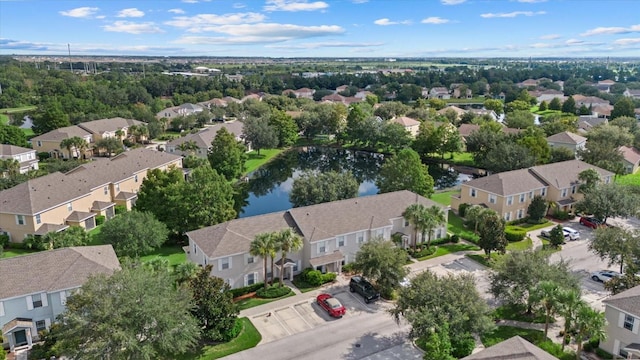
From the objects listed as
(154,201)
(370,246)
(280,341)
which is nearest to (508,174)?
(370,246)

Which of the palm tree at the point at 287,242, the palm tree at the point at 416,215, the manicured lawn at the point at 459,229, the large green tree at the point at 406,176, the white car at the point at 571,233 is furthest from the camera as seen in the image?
the large green tree at the point at 406,176

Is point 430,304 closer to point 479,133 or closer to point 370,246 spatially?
point 370,246

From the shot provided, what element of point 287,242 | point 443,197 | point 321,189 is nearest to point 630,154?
point 443,197

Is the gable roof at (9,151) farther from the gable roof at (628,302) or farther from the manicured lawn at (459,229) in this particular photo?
the gable roof at (628,302)

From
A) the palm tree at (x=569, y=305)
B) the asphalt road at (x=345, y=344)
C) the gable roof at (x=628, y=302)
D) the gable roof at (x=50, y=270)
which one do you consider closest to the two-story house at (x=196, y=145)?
the gable roof at (x=50, y=270)

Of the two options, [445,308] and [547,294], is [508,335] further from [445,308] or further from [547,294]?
[445,308]

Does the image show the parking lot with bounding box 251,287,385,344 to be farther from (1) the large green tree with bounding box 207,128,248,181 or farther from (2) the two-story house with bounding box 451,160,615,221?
(1) the large green tree with bounding box 207,128,248,181
